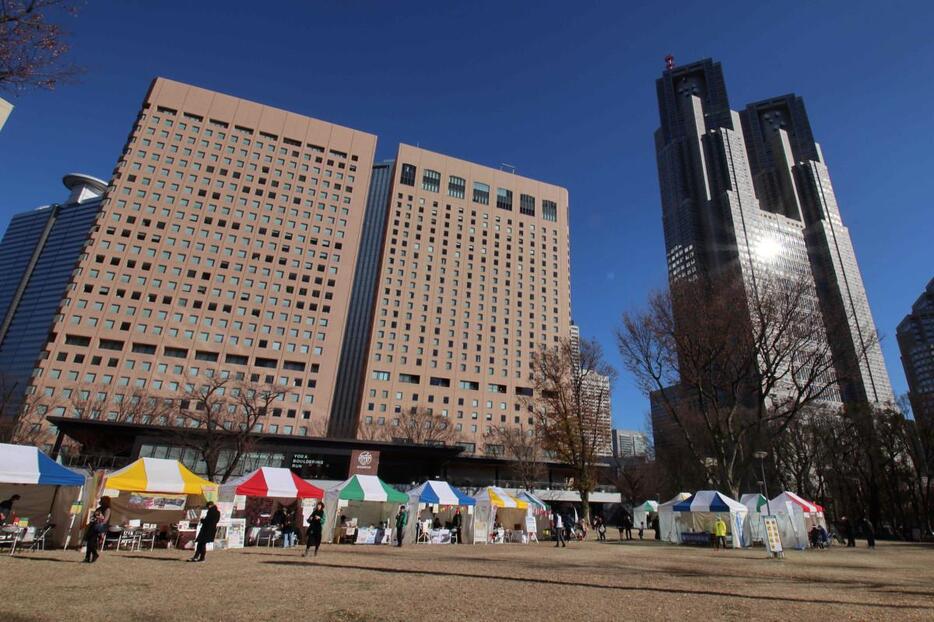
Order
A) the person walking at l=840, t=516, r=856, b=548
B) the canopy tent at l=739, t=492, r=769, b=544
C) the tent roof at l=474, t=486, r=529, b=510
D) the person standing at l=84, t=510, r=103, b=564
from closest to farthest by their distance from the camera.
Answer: the person standing at l=84, t=510, r=103, b=564
the canopy tent at l=739, t=492, r=769, b=544
the tent roof at l=474, t=486, r=529, b=510
the person walking at l=840, t=516, r=856, b=548

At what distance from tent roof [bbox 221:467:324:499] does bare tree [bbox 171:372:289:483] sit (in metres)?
10.1

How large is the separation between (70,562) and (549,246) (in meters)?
102

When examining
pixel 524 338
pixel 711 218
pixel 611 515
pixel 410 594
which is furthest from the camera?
pixel 711 218

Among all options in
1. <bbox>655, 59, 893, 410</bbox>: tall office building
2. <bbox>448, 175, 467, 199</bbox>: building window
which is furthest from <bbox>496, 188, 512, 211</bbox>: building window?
<bbox>655, 59, 893, 410</bbox>: tall office building

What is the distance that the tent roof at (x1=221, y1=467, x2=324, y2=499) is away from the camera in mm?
19328

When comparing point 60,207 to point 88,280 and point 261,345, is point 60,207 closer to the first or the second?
point 88,280

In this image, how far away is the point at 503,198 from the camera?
109 m

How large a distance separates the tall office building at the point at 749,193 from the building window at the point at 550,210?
1259 inches

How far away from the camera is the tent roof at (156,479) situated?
→ 1694 centimetres

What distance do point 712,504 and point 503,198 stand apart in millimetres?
92893

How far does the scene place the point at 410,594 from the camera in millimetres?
8672

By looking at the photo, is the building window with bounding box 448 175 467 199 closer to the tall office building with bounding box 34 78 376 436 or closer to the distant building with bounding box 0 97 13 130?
the tall office building with bounding box 34 78 376 436

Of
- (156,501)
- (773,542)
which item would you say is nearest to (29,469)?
(156,501)

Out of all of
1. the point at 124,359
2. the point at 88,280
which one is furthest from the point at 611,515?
the point at 88,280
